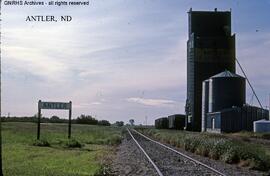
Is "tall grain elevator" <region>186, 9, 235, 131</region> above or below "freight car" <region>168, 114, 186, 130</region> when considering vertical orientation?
above

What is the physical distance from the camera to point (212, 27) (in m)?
95.9

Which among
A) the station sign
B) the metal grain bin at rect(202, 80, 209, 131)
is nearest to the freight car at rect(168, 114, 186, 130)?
the metal grain bin at rect(202, 80, 209, 131)

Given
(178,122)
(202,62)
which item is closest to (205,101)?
(202,62)

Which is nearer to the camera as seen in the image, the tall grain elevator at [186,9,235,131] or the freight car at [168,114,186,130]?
the tall grain elevator at [186,9,235,131]

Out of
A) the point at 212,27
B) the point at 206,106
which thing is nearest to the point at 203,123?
the point at 206,106

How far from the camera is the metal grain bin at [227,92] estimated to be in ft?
261

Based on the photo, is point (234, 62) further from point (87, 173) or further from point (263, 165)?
point (87, 173)

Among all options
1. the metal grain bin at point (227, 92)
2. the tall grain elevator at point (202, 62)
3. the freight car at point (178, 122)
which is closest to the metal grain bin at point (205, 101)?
the tall grain elevator at point (202, 62)

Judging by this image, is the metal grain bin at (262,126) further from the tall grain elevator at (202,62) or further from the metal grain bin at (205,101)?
the tall grain elevator at (202,62)

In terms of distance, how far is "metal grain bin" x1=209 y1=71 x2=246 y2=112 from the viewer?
7950 cm

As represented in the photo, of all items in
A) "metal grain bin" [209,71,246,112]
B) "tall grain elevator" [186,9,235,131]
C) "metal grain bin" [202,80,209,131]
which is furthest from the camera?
"tall grain elevator" [186,9,235,131]

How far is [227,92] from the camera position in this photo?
7975 centimetres

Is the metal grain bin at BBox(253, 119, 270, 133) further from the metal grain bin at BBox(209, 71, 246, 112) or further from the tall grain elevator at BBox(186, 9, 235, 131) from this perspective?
the tall grain elevator at BBox(186, 9, 235, 131)

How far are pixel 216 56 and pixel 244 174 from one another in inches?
2932
